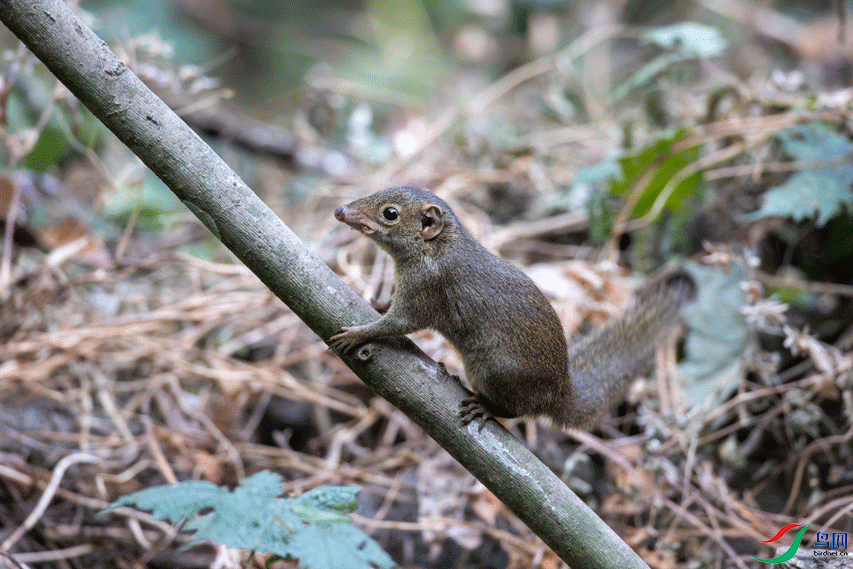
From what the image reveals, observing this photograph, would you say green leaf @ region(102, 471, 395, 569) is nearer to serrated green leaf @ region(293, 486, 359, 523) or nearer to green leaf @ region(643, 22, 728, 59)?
serrated green leaf @ region(293, 486, 359, 523)

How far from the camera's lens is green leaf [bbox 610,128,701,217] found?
3154 millimetres

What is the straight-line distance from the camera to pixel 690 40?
3.36 m

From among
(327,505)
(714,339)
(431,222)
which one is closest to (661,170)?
(714,339)

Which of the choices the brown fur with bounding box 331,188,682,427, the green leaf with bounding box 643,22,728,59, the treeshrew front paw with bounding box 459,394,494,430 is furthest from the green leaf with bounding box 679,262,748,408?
the treeshrew front paw with bounding box 459,394,494,430

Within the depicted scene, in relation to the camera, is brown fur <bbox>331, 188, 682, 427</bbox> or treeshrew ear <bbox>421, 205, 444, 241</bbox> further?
treeshrew ear <bbox>421, 205, 444, 241</bbox>

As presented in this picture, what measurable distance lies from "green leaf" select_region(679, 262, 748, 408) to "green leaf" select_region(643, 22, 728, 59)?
114 centimetres

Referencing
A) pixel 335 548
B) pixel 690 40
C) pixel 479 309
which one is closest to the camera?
pixel 335 548

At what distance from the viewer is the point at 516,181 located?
13.7 feet

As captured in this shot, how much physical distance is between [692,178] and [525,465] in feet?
6.84

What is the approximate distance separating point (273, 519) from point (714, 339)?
2083mm

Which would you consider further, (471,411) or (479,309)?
(479,309)

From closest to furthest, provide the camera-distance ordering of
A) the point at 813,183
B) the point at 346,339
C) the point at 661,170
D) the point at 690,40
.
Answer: the point at 346,339, the point at 813,183, the point at 661,170, the point at 690,40

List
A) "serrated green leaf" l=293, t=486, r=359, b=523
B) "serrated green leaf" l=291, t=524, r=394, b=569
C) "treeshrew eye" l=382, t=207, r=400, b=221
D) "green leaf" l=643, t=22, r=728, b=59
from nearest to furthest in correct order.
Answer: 1. "serrated green leaf" l=291, t=524, r=394, b=569
2. "serrated green leaf" l=293, t=486, r=359, b=523
3. "treeshrew eye" l=382, t=207, r=400, b=221
4. "green leaf" l=643, t=22, r=728, b=59

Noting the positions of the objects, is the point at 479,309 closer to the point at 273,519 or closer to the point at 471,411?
the point at 471,411
